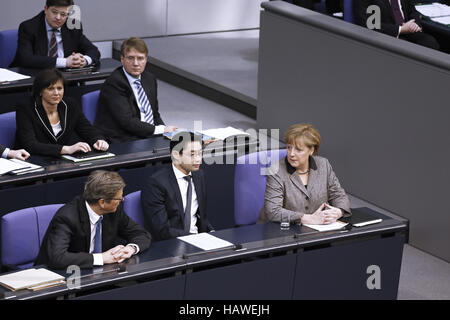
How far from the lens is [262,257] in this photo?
4621 millimetres

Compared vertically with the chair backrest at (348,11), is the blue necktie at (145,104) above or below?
below

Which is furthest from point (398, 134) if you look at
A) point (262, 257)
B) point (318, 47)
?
point (262, 257)

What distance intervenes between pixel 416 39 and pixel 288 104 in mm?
1193

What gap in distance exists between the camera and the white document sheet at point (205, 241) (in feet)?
14.9

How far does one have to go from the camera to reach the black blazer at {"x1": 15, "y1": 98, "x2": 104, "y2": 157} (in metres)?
5.62

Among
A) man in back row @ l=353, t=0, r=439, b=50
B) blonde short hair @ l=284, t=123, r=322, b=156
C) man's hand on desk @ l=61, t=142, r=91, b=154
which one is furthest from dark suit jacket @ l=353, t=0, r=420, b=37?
man's hand on desk @ l=61, t=142, r=91, b=154

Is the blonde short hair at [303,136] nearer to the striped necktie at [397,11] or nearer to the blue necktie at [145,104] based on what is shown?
the blue necktie at [145,104]

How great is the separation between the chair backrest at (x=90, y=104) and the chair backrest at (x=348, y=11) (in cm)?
225

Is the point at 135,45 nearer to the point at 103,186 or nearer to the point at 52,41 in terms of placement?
the point at 52,41

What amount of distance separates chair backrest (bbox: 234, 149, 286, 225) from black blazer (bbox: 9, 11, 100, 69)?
2329 millimetres

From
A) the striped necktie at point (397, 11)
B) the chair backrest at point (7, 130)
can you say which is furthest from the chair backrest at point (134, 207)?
the striped necktie at point (397, 11)

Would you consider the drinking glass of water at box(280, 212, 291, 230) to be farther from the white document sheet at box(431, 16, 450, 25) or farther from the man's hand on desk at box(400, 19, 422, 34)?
the white document sheet at box(431, 16, 450, 25)
